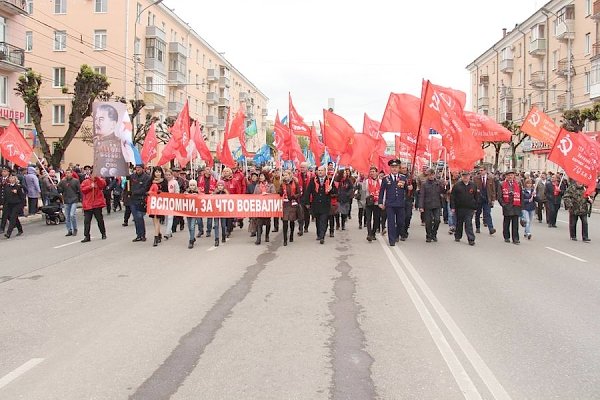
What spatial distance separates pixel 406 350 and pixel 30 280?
6.21m

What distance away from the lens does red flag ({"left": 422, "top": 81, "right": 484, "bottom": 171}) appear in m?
14.1

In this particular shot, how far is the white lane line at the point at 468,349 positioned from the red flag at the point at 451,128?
621 centimetres

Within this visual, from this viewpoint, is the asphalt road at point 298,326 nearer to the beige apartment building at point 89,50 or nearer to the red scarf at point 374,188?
the red scarf at point 374,188

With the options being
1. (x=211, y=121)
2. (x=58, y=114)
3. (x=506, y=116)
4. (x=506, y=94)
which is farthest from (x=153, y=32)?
(x=506, y=116)

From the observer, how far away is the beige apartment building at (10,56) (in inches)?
1249

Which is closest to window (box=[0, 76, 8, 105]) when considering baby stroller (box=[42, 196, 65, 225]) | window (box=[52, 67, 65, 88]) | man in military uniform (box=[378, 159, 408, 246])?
window (box=[52, 67, 65, 88])

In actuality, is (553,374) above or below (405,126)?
below

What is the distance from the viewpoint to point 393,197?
13367 mm

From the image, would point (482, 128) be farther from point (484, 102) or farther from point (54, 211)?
point (484, 102)

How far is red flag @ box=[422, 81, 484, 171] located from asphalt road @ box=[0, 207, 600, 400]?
332cm

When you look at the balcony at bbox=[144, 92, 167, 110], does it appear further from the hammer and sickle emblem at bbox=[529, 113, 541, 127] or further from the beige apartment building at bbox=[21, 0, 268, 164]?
the hammer and sickle emblem at bbox=[529, 113, 541, 127]

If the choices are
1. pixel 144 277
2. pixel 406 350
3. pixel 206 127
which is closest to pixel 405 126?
pixel 144 277

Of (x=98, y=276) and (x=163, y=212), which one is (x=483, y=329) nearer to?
(x=98, y=276)

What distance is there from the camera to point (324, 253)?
39.2 feet
